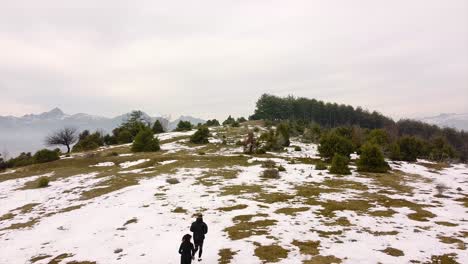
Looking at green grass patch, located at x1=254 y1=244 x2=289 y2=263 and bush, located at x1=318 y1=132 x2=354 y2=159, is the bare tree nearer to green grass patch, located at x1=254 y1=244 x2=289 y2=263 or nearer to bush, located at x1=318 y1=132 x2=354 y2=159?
bush, located at x1=318 y1=132 x2=354 y2=159

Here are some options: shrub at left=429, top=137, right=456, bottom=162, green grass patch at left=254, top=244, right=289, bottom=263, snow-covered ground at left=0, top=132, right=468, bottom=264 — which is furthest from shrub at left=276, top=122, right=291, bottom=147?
green grass patch at left=254, top=244, right=289, bottom=263

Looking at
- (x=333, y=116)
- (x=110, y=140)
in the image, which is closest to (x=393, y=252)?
(x=110, y=140)

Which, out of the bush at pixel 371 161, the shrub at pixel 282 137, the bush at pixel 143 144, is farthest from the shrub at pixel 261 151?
the bush at pixel 143 144

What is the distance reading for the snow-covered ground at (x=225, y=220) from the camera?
13531 millimetres

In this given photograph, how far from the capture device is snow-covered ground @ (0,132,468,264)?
13531mm

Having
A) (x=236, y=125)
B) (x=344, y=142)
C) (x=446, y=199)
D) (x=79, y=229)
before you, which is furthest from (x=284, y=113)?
(x=79, y=229)

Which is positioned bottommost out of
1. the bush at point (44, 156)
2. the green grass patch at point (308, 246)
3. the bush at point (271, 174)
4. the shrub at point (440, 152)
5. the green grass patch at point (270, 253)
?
the shrub at point (440, 152)

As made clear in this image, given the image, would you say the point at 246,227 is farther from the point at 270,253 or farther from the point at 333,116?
the point at 333,116

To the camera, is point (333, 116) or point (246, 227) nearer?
point (246, 227)

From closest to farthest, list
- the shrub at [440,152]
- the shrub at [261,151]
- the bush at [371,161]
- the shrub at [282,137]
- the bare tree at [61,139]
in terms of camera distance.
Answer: the bush at [371,161] → the shrub at [261,151] → the shrub at [282,137] → the shrub at [440,152] → the bare tree at [61,139]

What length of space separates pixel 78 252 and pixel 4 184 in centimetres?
2790

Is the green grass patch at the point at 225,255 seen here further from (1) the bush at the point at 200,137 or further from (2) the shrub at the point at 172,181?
(1) the bush at the point at 200,137

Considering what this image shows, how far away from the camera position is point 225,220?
58.7 ft

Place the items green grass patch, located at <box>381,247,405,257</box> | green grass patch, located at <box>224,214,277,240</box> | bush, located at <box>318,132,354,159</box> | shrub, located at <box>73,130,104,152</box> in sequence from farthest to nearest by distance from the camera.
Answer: shrub, located at <box>73,130,104,152</box>, bush, located at <box>318,132,354,159</box>, green grass patch, located at <box>224,214,277,240</box>, green grass patch, located at <box>381,247,405,257</box>
